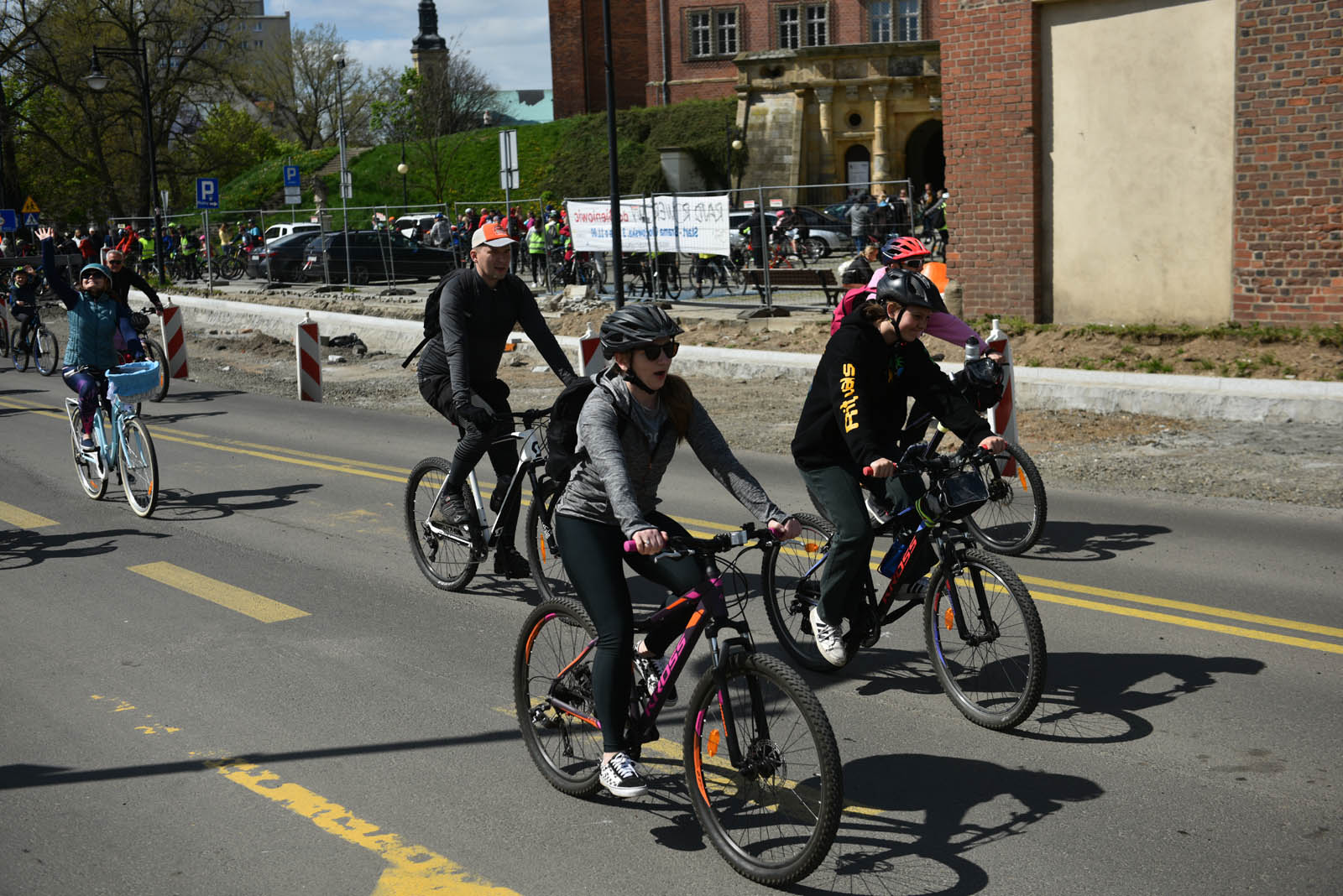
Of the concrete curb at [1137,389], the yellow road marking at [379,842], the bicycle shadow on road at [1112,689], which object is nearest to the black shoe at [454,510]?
the yellow road marking at [379,842]

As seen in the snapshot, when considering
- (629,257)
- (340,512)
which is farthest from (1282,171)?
(629,257)

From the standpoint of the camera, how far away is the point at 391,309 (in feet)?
93.8

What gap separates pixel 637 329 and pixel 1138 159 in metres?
14.3

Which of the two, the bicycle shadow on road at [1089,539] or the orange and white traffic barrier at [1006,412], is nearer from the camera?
the bicycle shadow on road at [1089,539]

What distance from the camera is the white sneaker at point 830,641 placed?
19.1 ft

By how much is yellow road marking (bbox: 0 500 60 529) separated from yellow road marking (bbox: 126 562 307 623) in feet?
6.09

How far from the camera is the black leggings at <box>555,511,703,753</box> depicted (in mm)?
4367

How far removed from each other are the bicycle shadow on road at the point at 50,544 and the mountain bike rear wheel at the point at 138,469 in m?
0.43

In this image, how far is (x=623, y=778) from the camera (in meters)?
4.44

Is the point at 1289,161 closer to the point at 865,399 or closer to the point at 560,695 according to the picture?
the point at 865,399

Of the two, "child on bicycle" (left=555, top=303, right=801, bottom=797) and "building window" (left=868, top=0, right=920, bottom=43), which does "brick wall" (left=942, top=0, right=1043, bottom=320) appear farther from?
"building window" (left=868, top=0, right=920, bottom=43)

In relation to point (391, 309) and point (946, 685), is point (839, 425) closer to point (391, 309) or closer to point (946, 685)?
Result: point (946, 685)

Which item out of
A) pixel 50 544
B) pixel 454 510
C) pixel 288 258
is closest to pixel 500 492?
pixel 454 510

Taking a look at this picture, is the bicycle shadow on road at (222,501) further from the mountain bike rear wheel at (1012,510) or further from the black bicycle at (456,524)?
the mountain bike rear wheel at (1012,510)
